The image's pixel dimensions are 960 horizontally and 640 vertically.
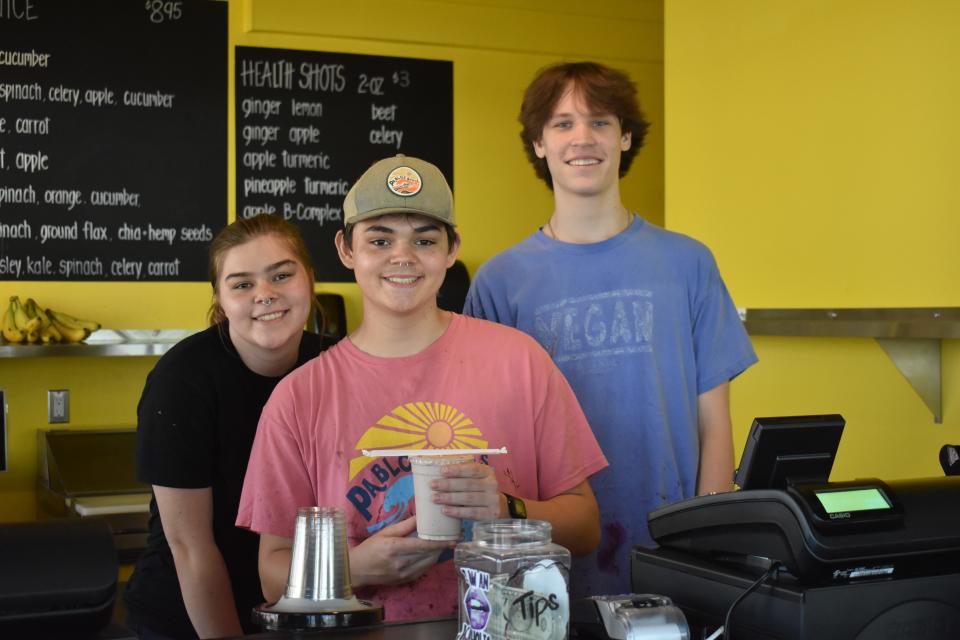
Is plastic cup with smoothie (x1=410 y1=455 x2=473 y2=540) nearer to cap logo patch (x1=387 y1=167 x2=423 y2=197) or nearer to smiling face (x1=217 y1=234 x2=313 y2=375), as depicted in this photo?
cap logo patch (x1=387 y1=167 x2=423 y2=197)

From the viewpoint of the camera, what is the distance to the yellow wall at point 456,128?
3.80 meters

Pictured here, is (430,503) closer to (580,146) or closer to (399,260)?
(399,260)

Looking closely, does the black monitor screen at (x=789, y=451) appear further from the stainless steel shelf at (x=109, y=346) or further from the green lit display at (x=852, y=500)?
the stainless steel shelf at (x=109, y=346)

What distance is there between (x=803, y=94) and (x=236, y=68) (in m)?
2.10

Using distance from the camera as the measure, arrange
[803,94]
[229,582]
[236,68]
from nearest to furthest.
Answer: [229,582] → [803,94] → [236,68]

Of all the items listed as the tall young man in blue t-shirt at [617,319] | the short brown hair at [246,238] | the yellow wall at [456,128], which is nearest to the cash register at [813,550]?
the tall young man in blue t-shirt at [617,319]

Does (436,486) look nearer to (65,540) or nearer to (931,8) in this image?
(65,540)

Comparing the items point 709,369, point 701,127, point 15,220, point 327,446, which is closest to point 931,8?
point 701,127

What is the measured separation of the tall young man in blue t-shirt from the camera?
6.42 ft

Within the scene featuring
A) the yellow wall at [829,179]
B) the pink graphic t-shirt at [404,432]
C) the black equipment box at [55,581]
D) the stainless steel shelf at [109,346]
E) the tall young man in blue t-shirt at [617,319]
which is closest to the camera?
the black equipment box at [55,581]

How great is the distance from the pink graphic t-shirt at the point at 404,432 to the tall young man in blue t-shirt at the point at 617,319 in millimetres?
293

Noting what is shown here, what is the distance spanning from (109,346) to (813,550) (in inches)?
117

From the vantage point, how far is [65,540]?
0.95 meters

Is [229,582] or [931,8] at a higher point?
[931,8]
